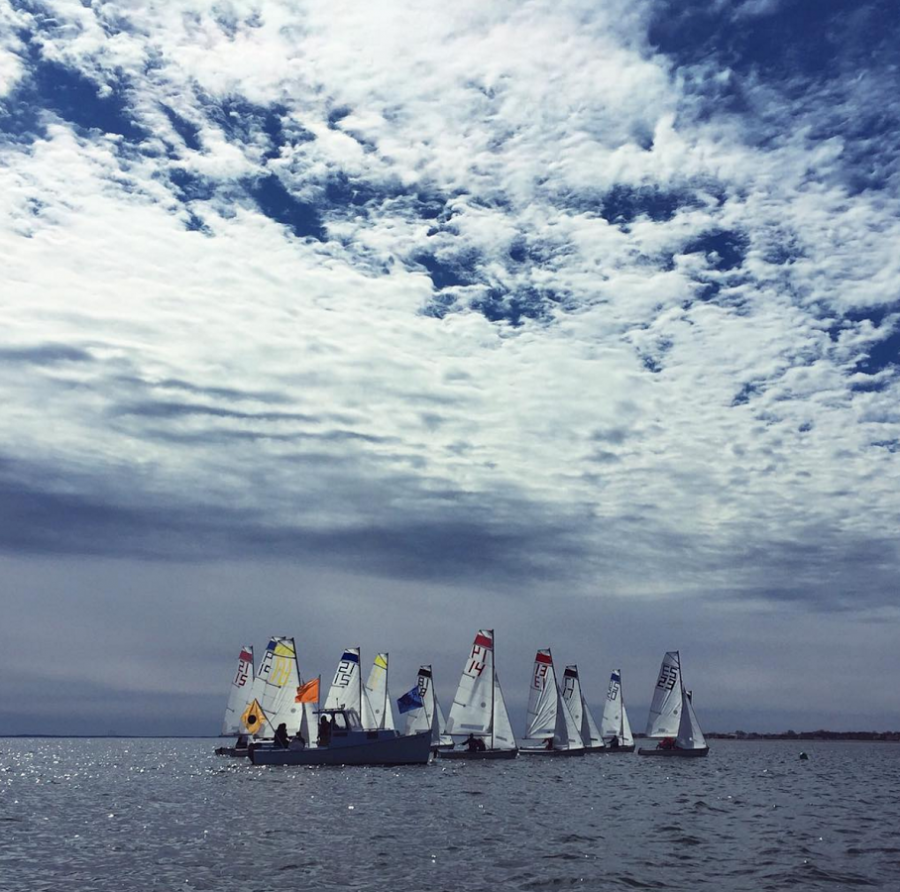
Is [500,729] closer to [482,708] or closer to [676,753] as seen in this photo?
[482,708]

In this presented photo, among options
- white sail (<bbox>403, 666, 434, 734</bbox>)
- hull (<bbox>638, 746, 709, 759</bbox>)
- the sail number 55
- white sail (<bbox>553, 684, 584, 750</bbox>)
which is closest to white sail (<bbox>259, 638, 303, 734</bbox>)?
white sail (<bbox>403, 666, 434, 734</bbox>)

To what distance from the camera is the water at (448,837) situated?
79.7 ft

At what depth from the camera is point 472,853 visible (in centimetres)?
2842

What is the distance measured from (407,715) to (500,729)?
30.1 feet

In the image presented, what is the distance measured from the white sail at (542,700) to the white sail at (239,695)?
2665cm

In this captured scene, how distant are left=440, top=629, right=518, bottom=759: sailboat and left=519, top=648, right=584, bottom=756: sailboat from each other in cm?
763

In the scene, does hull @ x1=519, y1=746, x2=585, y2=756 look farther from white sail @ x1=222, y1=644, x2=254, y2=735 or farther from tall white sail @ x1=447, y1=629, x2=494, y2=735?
white sail @ x1=222, y1=644, x2=254, y2=735

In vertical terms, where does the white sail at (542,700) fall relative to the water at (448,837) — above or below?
above

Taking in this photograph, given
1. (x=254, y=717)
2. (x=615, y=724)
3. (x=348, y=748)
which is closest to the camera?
(x=348, y=748)

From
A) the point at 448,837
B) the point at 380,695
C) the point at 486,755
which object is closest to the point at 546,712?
the point at 486,755

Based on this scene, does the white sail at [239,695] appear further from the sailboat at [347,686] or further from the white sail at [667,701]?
the white sail at [667,701]

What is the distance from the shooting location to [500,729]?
82.3 meters

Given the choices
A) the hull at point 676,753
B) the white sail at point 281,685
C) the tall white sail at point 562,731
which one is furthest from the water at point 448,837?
the hull at point 676,753

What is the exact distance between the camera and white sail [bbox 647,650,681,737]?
293 ft
